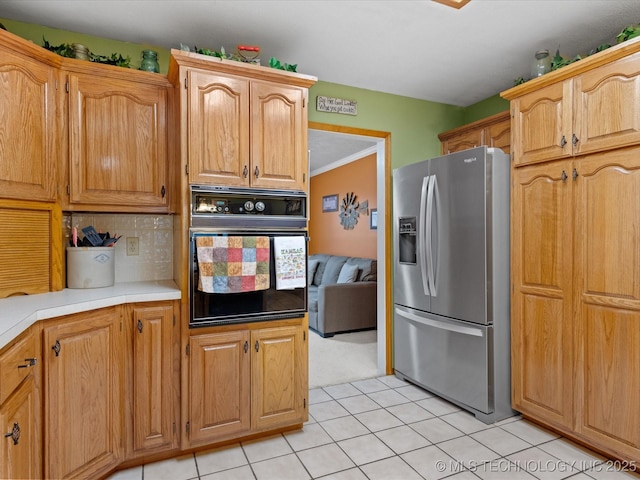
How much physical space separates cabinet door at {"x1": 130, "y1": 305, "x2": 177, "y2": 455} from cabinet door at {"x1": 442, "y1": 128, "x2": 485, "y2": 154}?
2.65 metres

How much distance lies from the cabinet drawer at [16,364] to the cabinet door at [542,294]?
2.62 metres

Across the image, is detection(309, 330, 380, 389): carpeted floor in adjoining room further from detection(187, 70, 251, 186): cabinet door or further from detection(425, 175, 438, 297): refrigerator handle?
detection(187, 70, 251, 186): cabinet door

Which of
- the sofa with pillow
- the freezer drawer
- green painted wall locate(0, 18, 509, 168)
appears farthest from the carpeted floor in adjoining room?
green painted wall locate(0, 18, 509, 168)

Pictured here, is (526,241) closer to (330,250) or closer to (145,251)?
(145,251)

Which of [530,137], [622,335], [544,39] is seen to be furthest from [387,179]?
[622,335]

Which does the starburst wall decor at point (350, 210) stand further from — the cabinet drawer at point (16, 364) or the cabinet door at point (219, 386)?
the cabinet drawer at point (16, 364)

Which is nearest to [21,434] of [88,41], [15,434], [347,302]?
[15,434]

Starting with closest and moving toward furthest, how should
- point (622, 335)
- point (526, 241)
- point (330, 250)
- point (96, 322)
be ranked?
point (96, 322)
point (622, 335)
point (526, 241)
point (330, 250)

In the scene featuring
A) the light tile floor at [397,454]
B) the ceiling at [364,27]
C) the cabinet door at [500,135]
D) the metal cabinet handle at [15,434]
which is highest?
Answer: the ceiling at [364,27]

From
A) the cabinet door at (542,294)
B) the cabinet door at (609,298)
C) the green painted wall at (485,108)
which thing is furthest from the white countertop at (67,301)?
the green painted wall at (485,108)

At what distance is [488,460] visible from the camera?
2.05m

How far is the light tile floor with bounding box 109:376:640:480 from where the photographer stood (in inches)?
76.0

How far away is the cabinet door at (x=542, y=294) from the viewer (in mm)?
2176

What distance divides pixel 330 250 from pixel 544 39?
15.9ft
